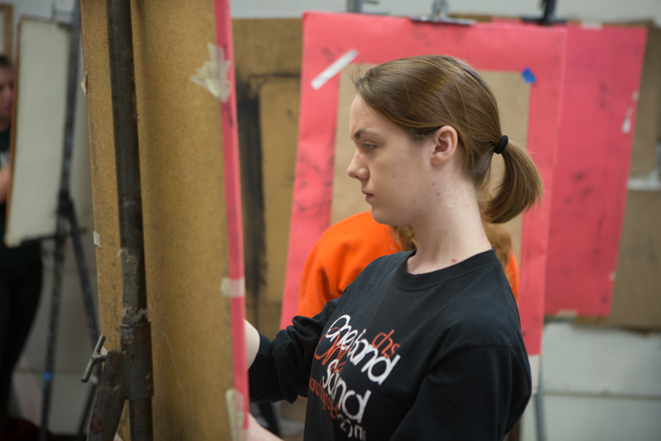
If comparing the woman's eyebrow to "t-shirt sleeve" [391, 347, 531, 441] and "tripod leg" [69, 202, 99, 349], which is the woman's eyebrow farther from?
"tripod leg" [69, 202, 99, 349]

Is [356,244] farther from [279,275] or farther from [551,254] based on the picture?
[551,254]

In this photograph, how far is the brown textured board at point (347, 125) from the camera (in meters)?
1.15

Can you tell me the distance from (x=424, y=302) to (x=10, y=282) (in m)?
1.64

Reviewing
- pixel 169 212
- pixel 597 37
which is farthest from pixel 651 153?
pixel 169 212

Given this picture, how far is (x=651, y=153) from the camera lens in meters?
1.69

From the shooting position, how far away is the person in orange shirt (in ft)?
2.88

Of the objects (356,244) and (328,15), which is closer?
(356,244)

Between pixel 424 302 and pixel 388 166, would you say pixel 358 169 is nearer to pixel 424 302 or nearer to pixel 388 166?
pixel 388 166

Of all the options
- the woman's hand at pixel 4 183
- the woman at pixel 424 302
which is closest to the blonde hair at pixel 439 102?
the woman at pixel 424 302

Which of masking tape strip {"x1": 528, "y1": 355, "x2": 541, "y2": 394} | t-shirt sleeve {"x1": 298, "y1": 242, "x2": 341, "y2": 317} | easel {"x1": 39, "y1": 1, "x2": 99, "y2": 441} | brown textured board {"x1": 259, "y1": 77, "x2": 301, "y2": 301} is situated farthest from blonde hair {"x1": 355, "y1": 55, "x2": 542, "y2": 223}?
easel {"x1": 39, "y1": 1, "x2": 99, "y2": 441}

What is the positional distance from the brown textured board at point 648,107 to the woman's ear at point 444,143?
1.46 m

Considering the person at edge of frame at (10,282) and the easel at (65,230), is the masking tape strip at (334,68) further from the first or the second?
the person at edge of frame at (10,282)

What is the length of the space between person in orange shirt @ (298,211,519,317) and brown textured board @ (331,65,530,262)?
0.22 m

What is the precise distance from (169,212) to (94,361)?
178mm
